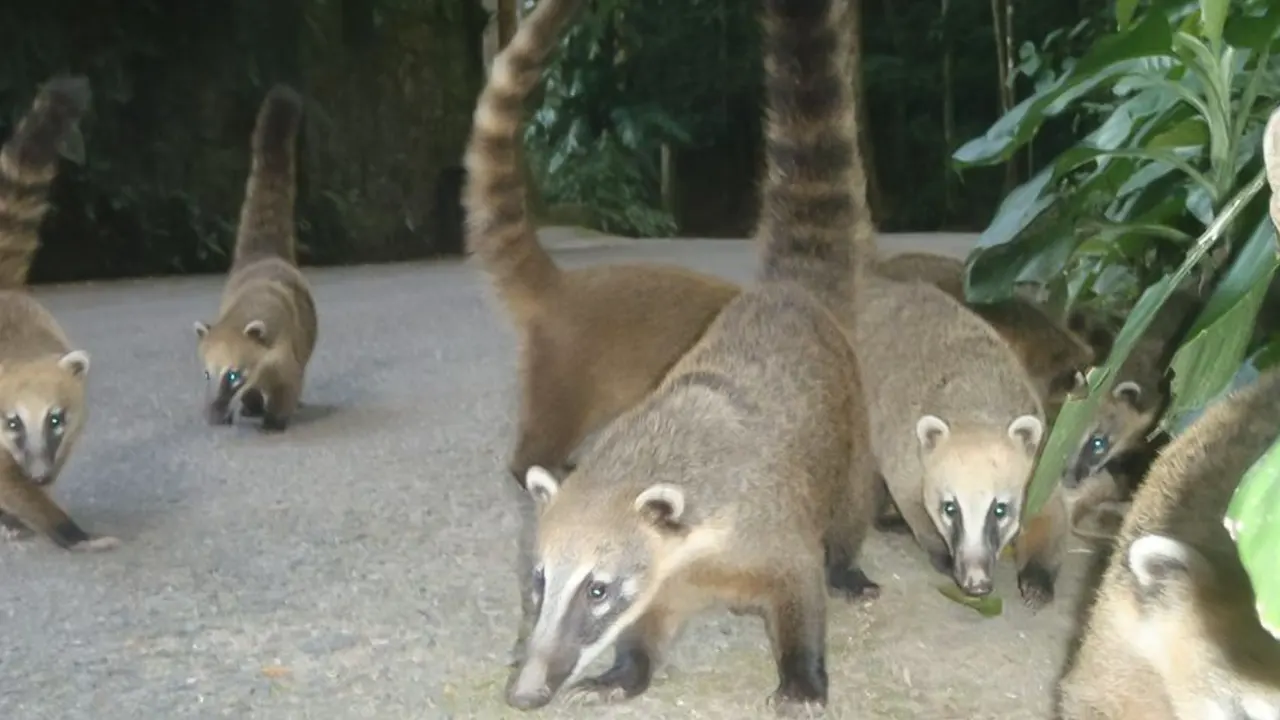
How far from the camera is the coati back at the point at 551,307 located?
3229 millimetres

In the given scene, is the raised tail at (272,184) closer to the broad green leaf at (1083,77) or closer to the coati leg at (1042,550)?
the broad green leaf at (1083,77)

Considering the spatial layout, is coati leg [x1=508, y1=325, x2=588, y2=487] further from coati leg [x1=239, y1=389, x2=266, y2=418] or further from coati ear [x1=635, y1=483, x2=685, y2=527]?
coati leg [x1=239, y1=389, x2=266, y2=418]

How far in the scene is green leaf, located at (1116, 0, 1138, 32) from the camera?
2.63 m

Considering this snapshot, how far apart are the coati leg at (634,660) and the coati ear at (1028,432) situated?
872mm

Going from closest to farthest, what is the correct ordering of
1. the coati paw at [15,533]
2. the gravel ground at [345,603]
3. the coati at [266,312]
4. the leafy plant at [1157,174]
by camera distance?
the leafy plant at [1157,174]
the gravel ground at [345,603]
the coati paw at [15,533]
the coati at [266,312]

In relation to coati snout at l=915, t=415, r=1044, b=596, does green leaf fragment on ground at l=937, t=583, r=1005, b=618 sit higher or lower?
lower

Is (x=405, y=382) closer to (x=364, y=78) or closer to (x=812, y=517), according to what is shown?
(x=812, y=517)

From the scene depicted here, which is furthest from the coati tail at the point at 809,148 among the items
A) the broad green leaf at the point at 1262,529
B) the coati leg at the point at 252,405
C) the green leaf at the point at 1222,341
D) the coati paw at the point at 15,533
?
the coati leg at the point at 252,405

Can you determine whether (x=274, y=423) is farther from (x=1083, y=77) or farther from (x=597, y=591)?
(x=1083, y=77)

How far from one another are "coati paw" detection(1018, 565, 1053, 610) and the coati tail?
0.70 metres

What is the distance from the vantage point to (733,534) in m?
2.23

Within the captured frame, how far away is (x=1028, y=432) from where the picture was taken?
275 cm

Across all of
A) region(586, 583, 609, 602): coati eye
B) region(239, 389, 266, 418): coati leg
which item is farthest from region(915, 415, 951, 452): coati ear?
region(239, 389, 266, 418): coati leg

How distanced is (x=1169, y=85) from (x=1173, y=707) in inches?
64.3
